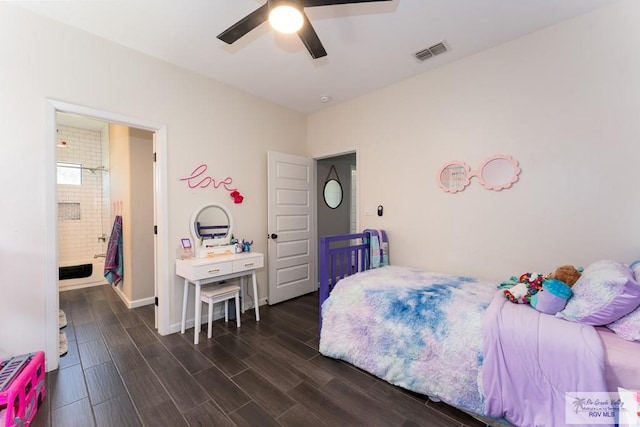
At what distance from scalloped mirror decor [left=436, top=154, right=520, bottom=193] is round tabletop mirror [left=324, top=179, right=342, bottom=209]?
228 centimetres

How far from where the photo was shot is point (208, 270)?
8.36 feet

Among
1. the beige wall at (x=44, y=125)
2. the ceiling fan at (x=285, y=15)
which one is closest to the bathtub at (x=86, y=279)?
the beige wall at (x=44, y=125)

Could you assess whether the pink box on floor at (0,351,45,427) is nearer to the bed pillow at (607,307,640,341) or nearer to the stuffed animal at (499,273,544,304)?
the stuffed animal at (499,273,544,304)

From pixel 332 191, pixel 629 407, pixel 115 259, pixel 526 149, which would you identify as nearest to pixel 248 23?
pixel 526 149

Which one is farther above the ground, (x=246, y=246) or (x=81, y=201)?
(x=81, y=201)

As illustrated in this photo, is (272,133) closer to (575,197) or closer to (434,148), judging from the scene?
(434,148)

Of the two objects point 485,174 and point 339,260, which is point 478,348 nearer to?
point 339,260

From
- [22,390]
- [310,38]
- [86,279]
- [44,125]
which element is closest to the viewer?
[22,390]

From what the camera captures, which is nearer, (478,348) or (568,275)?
(478,348)

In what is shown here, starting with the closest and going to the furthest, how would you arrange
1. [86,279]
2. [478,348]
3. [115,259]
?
[478,348]
[115,259]
[86,279]

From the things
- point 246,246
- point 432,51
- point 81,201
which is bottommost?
point 246,246

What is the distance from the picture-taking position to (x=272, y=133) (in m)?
3.59

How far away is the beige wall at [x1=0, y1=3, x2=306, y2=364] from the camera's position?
1.89m

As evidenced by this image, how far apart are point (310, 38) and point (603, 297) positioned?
223 cm
